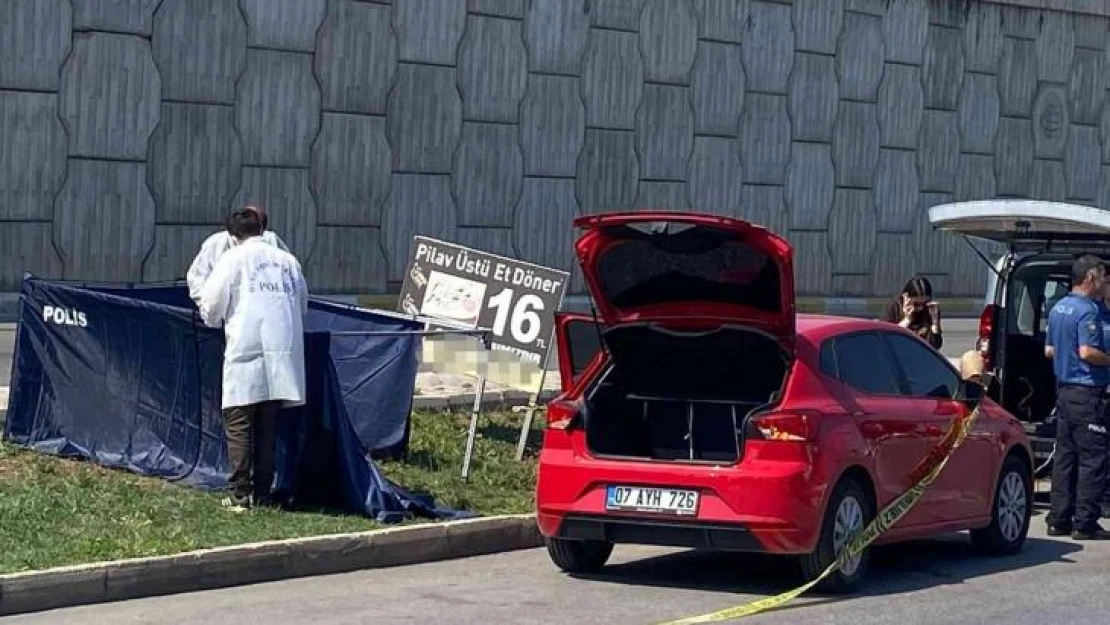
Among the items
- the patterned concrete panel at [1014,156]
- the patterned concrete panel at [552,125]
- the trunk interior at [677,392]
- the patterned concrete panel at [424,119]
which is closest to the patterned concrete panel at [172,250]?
the patterned concrete panel at [424,119]

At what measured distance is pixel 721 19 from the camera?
31.3 metres

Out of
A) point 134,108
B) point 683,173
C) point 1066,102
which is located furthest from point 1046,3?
point 134,108

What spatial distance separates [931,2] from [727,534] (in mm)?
26547

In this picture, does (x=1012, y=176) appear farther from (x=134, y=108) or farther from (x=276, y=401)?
(x=276, y=401)

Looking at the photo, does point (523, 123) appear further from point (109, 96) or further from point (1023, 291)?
point (1023, 291)

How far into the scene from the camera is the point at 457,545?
38.2 feet

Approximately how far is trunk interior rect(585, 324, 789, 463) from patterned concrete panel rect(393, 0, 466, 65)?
1658 centimetres

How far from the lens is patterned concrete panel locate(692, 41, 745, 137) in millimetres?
31000

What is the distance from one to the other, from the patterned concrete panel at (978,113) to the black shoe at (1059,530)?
23.7 metres

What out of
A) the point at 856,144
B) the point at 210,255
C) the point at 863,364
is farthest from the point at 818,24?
the point at 863,364

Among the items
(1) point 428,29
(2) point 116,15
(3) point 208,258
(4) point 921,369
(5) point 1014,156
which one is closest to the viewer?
(4) point 921,369

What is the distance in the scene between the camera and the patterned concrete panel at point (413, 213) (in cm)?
2678

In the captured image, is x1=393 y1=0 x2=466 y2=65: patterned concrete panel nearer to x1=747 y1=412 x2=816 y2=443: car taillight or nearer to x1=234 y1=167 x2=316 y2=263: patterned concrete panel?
x1=234 y1=167 x2=316 y2=263: patterned concrete panel

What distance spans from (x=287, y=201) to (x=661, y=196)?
7.33 m
